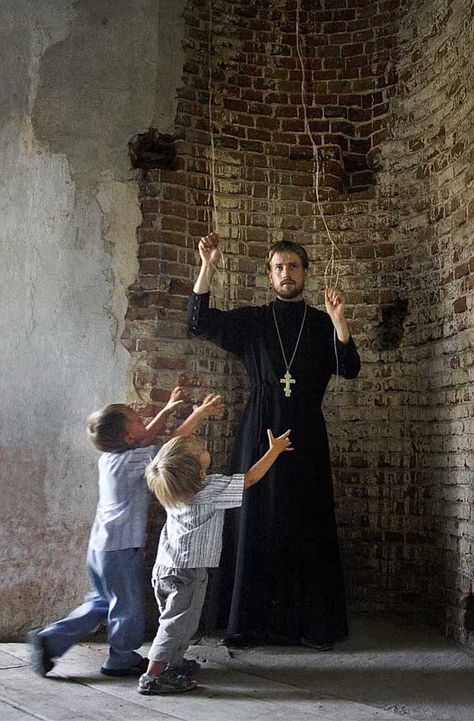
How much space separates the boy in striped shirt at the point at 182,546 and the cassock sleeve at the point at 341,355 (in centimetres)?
109

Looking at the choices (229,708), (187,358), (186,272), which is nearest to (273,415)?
(187,358)

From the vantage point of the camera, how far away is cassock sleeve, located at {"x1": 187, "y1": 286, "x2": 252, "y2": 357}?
4.23 meters

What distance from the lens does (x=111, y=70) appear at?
4492 mm

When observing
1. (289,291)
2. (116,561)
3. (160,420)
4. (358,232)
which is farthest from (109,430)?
(358,232)

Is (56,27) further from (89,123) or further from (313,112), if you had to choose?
(313,112)

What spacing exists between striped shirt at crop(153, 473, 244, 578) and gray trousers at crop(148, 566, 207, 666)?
5 cm

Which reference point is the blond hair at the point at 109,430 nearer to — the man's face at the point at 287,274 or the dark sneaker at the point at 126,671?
the dark sneaker at the point at 126,671

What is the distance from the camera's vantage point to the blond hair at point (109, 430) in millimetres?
3633

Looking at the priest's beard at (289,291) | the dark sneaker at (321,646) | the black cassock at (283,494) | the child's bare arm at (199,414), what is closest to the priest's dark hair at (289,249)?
the priest's beard at (289,291)

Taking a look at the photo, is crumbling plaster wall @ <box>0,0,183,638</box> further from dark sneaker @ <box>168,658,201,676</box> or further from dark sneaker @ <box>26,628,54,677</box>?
dark sneaker @ <box>168,658,201,676</box>

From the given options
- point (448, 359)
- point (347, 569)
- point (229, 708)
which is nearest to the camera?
point (229, 708)

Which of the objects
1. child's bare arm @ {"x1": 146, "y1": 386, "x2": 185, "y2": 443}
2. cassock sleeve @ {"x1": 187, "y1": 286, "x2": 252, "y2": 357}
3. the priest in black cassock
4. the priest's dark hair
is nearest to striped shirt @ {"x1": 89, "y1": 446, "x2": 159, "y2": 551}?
child's bare arm @ {"x1": 146, "y1": 386, "x2": 185, "y2": 443}

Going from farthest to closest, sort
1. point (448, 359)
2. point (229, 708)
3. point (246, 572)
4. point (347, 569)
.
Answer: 1. point (347, 569)
2. point (448, 359)
3. point (246, 572)
4. point (229, 708)

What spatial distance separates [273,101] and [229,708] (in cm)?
340
